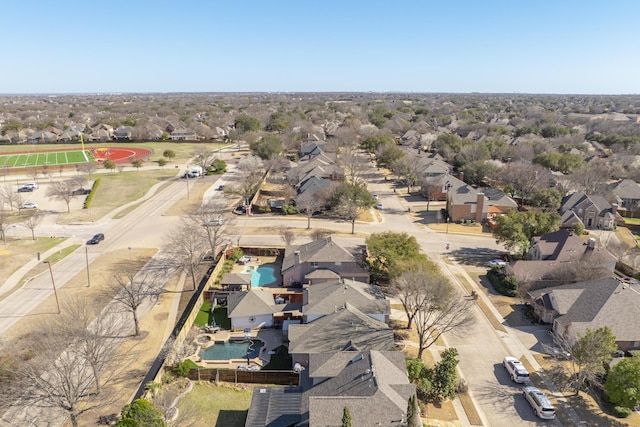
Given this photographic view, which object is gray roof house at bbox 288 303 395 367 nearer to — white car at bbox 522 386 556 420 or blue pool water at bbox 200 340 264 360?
Answer: blue pool water at bbox 200 340 264 360

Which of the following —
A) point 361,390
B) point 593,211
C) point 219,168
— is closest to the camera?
point 361,390

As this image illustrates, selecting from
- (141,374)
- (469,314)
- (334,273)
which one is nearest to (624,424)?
(469,314)

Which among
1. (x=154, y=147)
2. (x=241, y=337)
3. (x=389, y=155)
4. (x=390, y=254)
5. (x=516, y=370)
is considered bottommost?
(x=241, y=337)

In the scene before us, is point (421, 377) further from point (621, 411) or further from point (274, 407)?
point (621, 411)

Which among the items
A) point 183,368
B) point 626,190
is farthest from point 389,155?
point 183,368

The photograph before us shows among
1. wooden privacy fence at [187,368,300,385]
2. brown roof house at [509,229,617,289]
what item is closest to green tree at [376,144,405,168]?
brown roof house at [509,229,617,289]

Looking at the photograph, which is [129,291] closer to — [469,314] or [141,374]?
[141,374]

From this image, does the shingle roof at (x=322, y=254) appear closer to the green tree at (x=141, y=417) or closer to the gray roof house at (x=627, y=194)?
the green tree at (x=141, y=417)
